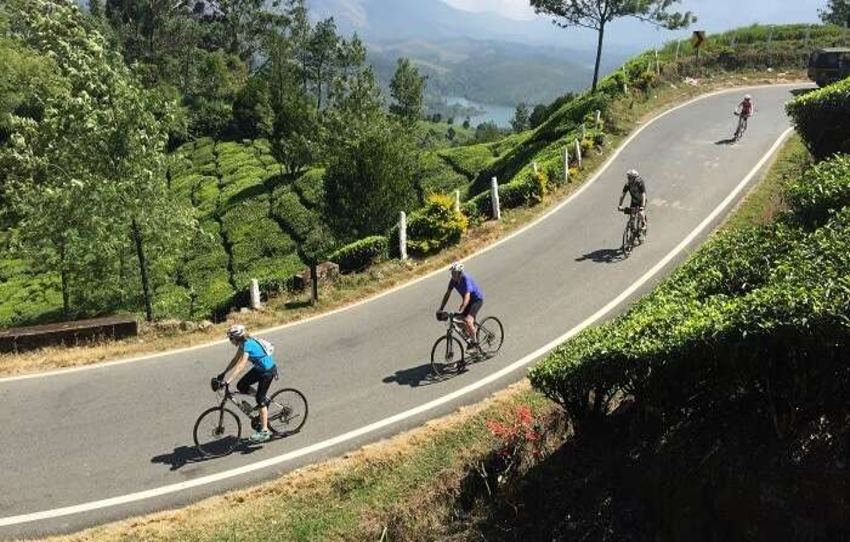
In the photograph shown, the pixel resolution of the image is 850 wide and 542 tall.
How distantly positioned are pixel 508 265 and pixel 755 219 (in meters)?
7.10

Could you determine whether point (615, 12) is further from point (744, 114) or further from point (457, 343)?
point (457, 343)

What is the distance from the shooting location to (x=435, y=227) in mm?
20531

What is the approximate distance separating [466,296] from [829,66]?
30436mm

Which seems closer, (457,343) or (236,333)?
(236,333)

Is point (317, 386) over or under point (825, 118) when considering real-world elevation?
under

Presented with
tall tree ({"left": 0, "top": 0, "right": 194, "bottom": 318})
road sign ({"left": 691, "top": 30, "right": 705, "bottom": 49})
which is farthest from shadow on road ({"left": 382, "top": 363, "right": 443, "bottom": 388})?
road sign ({"left": 691, "top": 30, "right": 705, "bottom": 49})

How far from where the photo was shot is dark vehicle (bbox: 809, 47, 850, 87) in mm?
33906

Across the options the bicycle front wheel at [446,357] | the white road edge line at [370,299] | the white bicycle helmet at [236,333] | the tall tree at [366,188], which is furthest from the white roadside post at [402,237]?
the white bicycle helmet at [236,333]

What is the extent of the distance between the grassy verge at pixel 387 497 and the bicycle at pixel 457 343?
2080 mm

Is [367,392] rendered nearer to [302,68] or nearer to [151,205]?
[151,205]

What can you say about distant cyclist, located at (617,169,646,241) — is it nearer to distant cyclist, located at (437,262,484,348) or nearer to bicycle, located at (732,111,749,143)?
distant cyclist, located at (437,262,484,348)

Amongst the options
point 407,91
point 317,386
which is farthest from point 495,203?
point 407,91

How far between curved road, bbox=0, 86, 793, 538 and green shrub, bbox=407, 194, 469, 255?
129cm

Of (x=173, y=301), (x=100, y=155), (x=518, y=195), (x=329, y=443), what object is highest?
(x=100, y=155)
